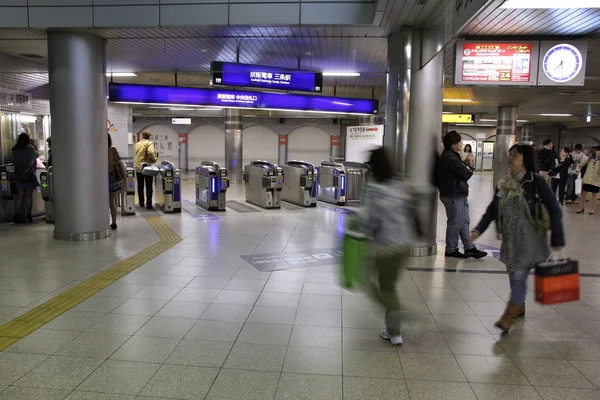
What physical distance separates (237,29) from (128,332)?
4.37 m

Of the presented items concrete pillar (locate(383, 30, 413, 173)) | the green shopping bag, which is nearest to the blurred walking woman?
the green shopping bag

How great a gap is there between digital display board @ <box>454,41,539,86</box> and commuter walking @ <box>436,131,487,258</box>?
0.87 m

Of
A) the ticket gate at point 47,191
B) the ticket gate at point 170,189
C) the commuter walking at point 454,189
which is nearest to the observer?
the commuter walking at point 454,189

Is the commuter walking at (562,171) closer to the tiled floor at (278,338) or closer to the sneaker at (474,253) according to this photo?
the tiled floor at (278,338)

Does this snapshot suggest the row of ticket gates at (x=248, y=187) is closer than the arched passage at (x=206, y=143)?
Yes

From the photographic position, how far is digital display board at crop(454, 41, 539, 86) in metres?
5.78

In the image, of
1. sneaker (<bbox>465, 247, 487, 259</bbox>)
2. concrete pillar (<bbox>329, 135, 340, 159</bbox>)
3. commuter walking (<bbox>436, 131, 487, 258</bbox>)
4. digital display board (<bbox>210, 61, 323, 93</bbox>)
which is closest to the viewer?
commuter walking (<bbox>436, 131, 487, 258</bbox>)

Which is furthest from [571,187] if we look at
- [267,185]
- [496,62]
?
[496,62]

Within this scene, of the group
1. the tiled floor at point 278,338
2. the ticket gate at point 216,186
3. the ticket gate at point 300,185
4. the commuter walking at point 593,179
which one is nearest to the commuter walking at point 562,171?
the commuter walking at point 593,179

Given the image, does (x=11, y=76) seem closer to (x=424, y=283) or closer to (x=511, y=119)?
(x=424, y=283)

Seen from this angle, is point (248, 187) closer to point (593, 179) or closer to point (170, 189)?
point (170, 189)

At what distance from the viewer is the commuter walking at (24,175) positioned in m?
7.80

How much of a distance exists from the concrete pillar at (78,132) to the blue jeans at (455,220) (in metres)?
4.84

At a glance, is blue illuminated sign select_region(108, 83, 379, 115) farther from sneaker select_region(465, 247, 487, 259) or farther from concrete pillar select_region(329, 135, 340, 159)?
concrete pillar select_region(329, 135, 340, 159)
